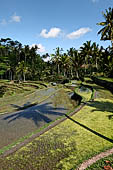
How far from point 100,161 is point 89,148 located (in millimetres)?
950

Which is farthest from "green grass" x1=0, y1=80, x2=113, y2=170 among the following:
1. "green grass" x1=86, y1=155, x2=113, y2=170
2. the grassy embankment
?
the grassy embankment

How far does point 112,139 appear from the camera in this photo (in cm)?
568

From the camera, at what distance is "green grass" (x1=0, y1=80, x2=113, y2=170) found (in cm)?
448

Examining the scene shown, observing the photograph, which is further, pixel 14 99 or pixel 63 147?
pixel 14 99

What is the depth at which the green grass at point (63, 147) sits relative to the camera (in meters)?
4.48

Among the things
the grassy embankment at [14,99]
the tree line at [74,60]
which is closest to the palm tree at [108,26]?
the tree line at [74,60]

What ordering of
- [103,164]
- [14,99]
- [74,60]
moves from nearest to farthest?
[103,164], [14,99], [74,60]

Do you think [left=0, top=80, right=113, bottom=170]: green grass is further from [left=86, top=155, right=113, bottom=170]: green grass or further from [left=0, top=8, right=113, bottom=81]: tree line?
[left=0, top=8, right=113, bottom=81]: tree line

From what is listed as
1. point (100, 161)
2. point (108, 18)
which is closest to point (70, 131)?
point (100, 161)

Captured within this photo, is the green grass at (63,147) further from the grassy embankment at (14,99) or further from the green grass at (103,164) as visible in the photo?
the grassy embankment at (14,99)

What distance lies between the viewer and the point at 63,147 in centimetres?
538

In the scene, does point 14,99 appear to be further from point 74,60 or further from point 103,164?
point 74,60

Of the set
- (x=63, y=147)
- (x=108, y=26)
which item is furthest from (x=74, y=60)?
(x=63, y=147)

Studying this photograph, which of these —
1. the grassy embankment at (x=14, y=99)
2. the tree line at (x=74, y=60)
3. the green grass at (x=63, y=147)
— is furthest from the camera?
the tree line at (x=74, y=60)
